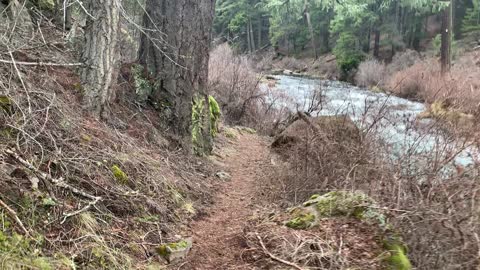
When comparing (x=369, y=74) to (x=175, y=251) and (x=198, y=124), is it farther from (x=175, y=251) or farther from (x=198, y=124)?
(x=175, y=251)

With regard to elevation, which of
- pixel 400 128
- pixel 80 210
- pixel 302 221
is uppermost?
pixel 80 210

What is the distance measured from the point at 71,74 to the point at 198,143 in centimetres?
238

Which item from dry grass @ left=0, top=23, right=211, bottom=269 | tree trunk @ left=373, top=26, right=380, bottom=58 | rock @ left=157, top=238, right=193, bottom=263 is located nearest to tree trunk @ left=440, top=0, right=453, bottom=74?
tree trunk @ left=373, top=26, right=380, bottom=58

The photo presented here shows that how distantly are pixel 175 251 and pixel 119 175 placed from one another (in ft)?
3.37

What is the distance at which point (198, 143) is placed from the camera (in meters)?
7.50

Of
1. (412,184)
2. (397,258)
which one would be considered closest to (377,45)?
(412,184)

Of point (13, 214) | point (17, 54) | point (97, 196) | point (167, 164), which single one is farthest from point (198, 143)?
point (13, 214)

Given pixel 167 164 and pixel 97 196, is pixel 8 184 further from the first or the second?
pixel 167 164

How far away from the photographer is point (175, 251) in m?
3.93

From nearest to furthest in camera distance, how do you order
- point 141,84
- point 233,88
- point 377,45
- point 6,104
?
point 6,104, point 141,84, point 233,88, point 377,45

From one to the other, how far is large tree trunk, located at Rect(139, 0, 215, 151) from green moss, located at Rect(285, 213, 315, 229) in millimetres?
3137

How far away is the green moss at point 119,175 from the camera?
4.44 metres

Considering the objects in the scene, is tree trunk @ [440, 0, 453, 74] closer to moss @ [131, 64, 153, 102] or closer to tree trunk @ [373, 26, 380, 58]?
tree trunk @ [373, 26, 380, 58]

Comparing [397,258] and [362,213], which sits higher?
[362,213]
